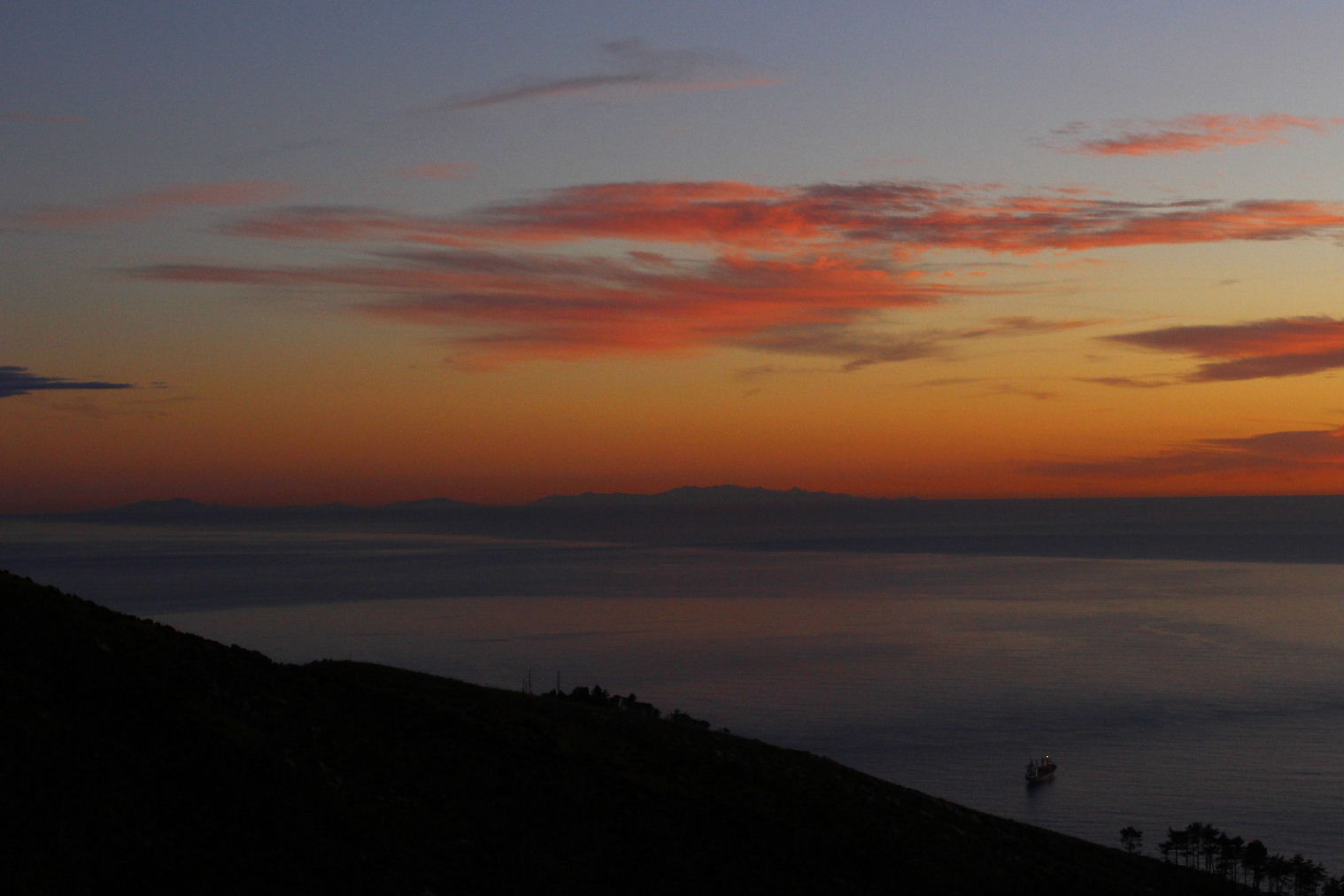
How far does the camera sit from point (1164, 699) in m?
123

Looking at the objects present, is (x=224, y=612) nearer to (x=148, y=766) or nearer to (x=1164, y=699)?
(x=1164, y=699)

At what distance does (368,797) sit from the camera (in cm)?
3209

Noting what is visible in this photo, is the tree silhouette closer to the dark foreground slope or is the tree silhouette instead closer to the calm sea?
the calm sea

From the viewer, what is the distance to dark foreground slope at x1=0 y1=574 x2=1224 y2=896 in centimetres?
2631

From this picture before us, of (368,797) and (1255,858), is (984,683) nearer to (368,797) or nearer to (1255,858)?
(1255,858)

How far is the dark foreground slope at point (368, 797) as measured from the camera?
2631 cm

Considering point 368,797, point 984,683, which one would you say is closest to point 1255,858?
point 368,797

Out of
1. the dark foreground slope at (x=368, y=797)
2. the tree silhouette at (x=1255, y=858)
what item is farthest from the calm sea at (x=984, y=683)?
the dark foreground slope at (x=368, y=797)

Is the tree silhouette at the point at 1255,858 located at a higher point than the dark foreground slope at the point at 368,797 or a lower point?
lower

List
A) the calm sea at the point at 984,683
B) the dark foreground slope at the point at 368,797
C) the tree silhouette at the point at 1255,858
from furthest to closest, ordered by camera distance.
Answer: the calm sea at the point at 984,683
the tree silhouette at the point at 1255,858
the dark foreground slope at the point at 368,797

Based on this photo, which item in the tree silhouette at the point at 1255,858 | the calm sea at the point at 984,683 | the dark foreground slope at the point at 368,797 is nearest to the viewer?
the dark foreground slope at the point at 368,797

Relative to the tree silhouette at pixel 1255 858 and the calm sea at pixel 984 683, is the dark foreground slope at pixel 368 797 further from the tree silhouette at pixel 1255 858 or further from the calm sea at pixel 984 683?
the calm sea at pixel 984 683

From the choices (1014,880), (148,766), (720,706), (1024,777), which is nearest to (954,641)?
(720,706)

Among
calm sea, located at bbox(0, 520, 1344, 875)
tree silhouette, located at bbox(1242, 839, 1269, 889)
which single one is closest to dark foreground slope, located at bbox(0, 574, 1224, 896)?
tree silhouette, located at bbox(1242, 839, 1269, 889)
